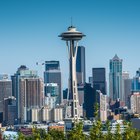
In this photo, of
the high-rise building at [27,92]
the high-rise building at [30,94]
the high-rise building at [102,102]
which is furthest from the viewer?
the high-rise building at [30,94]

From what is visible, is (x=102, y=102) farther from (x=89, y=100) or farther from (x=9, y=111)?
(x=9, y=111)

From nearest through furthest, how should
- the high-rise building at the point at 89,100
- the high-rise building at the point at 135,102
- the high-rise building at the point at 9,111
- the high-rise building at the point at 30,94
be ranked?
1. the high-rise building at the point at 9,111
2. the high-rise building at the point at 89,100
3. the high-rise building at the point at 30,94
4. the high-rise building at the point at 135,102

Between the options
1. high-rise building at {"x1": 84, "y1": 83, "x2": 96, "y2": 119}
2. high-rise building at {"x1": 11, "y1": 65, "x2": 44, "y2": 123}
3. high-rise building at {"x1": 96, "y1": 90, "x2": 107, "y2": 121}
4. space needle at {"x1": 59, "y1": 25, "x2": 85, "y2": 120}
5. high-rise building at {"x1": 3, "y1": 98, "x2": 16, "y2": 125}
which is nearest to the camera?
space needle at {"x1": 59, "y1": 25, "x2": 85, "y2": 120}

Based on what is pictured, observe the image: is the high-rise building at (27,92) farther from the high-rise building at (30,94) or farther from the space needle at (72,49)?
the space needle at (72,49)

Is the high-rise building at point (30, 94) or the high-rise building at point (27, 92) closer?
the high-rise building at point (27, 92)

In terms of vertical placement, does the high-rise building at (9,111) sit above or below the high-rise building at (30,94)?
below

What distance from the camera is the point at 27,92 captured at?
178000 mm

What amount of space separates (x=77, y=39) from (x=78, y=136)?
78409mm

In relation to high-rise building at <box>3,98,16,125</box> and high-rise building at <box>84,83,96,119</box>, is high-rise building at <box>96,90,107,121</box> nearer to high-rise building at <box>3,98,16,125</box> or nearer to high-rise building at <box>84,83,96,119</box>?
high-rise building at <box>84,83,96,119</box>

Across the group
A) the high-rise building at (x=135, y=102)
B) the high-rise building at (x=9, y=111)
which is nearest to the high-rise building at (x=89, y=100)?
the high-rise building at (x=135, y=102)

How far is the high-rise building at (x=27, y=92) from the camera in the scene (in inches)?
6614

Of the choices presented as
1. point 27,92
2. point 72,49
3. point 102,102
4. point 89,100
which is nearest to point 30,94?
point 27,92

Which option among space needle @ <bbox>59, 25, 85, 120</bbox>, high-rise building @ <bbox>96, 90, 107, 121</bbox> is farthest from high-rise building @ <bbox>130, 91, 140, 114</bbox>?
space needle @ <bbox>59, 25, 85, 120</bbox>

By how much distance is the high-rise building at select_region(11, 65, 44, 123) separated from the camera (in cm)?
16800
